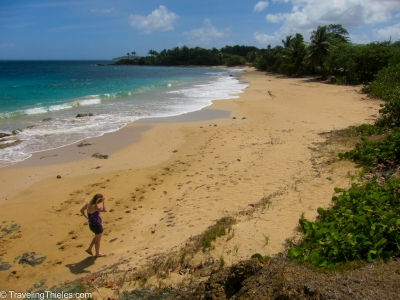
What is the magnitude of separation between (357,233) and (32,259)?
5.45m

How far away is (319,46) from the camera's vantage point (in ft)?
128

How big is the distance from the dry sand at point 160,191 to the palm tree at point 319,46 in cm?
2754

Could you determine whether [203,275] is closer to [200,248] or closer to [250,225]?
[200,248]

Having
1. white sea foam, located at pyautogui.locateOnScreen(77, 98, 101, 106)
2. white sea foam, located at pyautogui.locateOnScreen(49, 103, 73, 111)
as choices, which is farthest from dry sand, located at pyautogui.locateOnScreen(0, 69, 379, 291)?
white sea foam, located at pyautogui.locateOnScreen(77, 98, 101, 106)

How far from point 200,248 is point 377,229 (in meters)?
2.66

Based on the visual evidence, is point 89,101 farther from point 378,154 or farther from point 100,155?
point 378,154

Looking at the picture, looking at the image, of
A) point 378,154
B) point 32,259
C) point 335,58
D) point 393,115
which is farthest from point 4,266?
point 335,58

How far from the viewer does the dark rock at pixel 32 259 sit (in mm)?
5660

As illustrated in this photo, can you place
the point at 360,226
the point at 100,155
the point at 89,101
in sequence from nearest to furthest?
the point at 360,226
the point at 100,155
the point at 89,101

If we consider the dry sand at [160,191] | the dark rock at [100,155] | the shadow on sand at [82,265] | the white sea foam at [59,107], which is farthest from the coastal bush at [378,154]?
the white sea foam at [59,107]

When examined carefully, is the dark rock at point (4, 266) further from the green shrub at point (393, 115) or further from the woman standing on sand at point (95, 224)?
the green shrub at point (393, 115)

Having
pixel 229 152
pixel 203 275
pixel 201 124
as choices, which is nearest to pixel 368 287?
pixel 203 275

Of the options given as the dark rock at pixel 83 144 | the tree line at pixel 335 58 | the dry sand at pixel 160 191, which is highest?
the tree line at pixel 335 58

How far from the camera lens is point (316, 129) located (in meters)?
13.2
